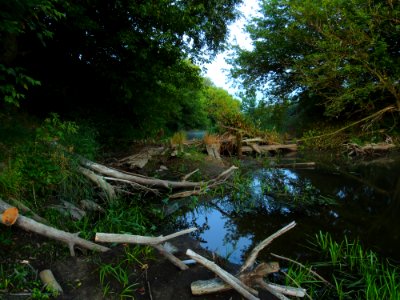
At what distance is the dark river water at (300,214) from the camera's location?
14.0 ft

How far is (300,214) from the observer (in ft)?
18.0

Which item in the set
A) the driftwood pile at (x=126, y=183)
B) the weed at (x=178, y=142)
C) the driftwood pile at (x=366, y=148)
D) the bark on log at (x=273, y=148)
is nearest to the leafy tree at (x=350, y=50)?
the driftwood pile at (x=366, y=148)

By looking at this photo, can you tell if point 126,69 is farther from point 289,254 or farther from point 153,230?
point 289,254

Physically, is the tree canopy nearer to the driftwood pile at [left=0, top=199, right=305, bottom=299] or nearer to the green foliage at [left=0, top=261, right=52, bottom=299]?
the driftwood pile at [left=0, top=199, right=305, bottom=299]

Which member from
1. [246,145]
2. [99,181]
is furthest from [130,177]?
[246,145]

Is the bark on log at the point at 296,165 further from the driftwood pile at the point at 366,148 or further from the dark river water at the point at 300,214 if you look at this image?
the driftwood pile at the point at 366,148

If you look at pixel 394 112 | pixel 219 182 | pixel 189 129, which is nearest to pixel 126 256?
pixel 219 182

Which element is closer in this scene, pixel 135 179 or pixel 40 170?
pixel 40 170

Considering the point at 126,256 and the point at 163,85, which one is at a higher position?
the point at 163,85

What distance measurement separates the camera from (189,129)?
156 ft

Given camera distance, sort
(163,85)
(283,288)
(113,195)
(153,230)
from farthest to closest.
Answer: (163,85), (113,195), (153,230), (283,288)

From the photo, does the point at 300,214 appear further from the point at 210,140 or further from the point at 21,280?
the point at 210,140

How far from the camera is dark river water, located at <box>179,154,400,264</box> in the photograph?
4277mm

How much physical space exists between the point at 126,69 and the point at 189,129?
38969mm
